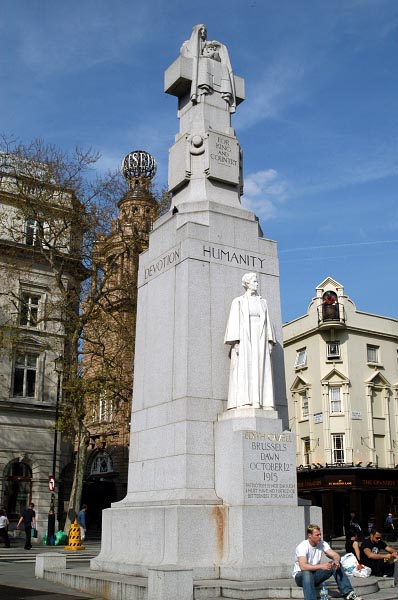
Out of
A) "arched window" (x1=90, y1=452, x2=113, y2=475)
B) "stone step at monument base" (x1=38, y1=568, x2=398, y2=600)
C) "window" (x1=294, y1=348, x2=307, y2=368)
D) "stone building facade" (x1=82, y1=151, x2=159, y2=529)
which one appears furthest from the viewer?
"arched window" (x1=90, y1=452, x2=113, y2=475)

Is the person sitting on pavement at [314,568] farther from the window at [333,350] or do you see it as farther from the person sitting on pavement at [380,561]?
the window at [333,350]

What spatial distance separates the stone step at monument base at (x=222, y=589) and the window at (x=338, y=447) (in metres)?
31.7

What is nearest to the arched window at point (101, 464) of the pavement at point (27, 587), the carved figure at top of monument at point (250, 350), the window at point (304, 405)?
the window at point (304, 405)

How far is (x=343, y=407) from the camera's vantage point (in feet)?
145

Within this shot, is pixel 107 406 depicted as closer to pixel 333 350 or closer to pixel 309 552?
pixel 333 350

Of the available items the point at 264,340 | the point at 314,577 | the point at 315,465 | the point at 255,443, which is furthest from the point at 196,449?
the point at 315,465

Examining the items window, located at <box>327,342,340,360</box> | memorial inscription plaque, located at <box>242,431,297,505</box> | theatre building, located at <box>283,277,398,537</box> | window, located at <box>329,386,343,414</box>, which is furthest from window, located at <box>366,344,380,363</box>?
memorial inscription plaque, located at <box>242,431,297,505</box>

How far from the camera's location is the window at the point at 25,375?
40.2m

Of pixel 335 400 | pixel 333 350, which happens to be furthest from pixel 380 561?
pixel 333 350

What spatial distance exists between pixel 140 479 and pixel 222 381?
2619 mm

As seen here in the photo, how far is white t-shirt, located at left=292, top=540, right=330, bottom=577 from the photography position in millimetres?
9820

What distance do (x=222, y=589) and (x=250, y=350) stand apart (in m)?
4.23

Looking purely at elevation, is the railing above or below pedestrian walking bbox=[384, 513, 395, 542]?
above

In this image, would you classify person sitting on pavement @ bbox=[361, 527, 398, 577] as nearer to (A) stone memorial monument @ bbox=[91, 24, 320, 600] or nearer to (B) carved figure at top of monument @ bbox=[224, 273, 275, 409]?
(A) stone memorial monument @ bbox=[91, 24, 320, 600]
